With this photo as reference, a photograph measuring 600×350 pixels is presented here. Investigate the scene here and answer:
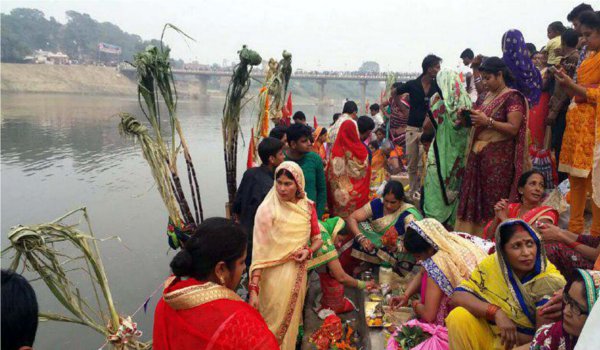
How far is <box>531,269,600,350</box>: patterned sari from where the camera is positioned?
4.62 ft

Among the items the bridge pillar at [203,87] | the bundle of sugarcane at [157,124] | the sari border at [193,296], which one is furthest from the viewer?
the bridge pillar at [203,87]

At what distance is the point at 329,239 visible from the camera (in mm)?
3240

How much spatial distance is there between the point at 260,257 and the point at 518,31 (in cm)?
284

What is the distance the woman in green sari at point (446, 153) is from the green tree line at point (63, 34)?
61118mm

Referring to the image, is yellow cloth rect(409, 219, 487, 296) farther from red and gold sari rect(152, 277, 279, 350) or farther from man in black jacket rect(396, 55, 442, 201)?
man in black jacket rect(396, 55, 442, 201)

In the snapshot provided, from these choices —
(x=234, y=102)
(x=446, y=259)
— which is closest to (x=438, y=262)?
A: (x=446, y=259)

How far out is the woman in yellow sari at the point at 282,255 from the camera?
9.22 feet

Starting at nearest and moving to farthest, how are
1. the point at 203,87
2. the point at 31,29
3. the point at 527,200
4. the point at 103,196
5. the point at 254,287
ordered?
the point at 254,287, the point at 527,200, the point at 103,196, the point at 203,87, the point at 31,29

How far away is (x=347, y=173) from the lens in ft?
14.4

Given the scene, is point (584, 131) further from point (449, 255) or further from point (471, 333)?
point (471, 333)

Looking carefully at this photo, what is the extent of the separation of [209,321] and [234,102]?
3.37 metres

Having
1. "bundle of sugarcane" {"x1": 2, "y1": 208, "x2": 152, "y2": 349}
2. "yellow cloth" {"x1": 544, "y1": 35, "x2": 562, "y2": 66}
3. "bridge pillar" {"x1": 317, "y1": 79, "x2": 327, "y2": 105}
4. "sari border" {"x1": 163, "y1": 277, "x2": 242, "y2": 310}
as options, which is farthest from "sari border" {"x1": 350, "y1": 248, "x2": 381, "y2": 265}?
"bridge pillar" {"x1": 317, "y1": 79, "x2": 327, "y2": 105}

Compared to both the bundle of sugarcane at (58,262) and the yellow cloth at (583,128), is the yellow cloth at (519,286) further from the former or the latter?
the bundle of sugarcane at (58,262)

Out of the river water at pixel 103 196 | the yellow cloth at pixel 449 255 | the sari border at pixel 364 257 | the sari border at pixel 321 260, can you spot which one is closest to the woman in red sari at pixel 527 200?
the yellow cloth at pixel 449 255
